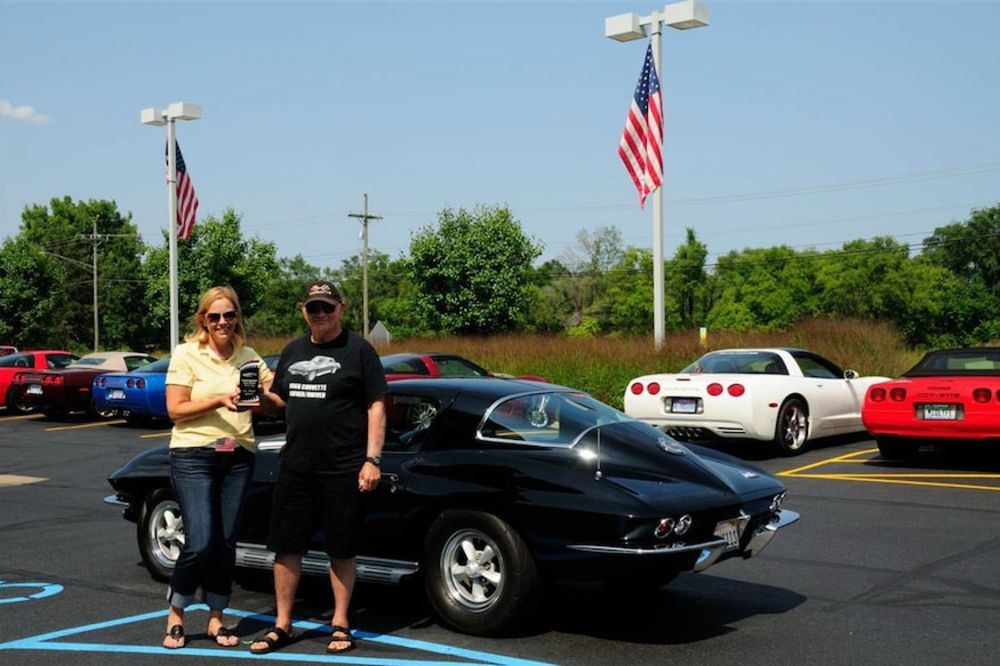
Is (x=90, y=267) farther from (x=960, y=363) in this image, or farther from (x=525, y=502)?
(x=525, y=502)

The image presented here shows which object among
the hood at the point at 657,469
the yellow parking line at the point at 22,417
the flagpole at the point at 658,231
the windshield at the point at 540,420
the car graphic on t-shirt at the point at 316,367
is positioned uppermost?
the flagpole at the point at 658,231

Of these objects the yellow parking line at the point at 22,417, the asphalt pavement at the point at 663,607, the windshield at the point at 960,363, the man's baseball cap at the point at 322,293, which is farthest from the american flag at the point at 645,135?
the man's baseball cap at the point at 322,293

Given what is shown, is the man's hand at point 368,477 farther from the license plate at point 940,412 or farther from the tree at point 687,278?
the tree at point 687,278

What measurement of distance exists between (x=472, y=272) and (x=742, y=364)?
96.6 feet

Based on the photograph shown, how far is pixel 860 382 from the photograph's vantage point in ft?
49.9

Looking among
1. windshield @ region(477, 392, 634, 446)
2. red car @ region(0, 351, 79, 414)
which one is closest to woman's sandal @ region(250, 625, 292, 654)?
windshield @ region(477, 392, 634, 446)

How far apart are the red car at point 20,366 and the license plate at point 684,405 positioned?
15314 mm

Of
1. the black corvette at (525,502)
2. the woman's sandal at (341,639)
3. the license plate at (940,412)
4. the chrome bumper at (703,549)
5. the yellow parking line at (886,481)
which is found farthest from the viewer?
the license plate at (940,412)

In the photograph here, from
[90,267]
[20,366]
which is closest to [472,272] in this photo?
[20,366]

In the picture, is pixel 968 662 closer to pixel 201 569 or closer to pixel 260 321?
pixel 201 569

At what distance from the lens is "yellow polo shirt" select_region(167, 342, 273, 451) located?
5.46 m

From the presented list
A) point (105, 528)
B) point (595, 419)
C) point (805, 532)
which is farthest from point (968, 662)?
point (105, 528)

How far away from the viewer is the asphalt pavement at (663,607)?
535cm

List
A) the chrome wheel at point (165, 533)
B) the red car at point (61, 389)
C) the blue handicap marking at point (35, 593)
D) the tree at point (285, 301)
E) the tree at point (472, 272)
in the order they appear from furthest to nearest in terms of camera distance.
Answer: the tree at point (285, 301), the tree at point (472, 272), the red car at point (61, 389), the chrome wheel at point (165, 533), the blue handicap marking at point (35, 593)
